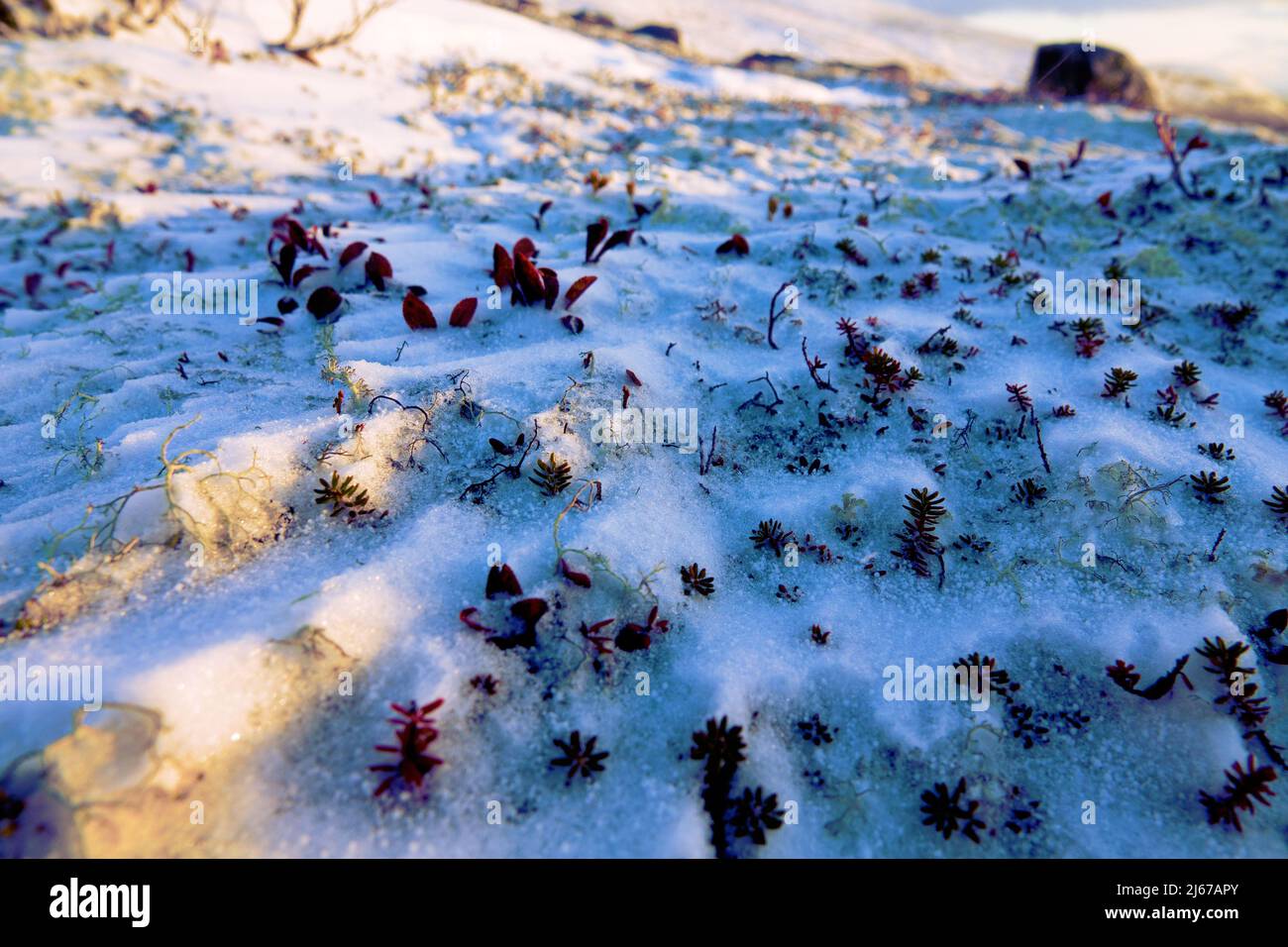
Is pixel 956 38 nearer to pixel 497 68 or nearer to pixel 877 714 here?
pixel 497 68

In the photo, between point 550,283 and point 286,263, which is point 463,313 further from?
point 286,263

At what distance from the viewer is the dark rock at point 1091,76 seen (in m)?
22.5

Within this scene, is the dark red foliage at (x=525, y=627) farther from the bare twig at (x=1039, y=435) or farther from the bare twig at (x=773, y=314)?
the bare twig at (x=1039, y=435)

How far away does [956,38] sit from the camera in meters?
70.4

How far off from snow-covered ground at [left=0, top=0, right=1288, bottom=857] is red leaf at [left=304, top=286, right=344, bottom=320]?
25mm

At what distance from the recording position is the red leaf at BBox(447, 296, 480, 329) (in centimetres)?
487

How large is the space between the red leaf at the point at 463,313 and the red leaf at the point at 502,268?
406 mm

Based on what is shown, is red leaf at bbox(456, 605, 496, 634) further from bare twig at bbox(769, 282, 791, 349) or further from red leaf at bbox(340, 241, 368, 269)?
red leaf at bbox(340, 241, 368, 269)

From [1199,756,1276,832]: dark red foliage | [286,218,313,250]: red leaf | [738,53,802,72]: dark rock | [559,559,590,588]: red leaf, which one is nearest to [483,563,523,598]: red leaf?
[559,559,590,588]: red leaf

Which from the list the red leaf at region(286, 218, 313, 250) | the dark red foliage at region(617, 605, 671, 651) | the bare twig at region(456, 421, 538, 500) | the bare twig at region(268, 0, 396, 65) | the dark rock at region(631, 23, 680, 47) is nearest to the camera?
the dark red foliage at region(617, 605, 671, 651)

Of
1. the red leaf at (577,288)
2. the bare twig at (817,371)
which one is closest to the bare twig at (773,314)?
the bare twig at (817,371)
